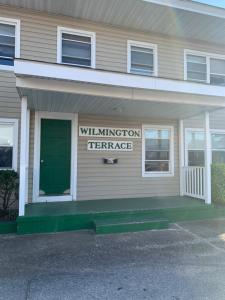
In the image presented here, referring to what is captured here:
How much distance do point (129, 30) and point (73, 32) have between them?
5.69 ft

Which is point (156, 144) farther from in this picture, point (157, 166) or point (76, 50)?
point (76, 50)

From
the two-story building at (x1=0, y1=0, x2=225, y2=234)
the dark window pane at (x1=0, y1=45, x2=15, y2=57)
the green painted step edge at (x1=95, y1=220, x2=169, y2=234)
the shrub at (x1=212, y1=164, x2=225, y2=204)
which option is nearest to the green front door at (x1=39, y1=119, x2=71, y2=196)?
the two-story building at (x1=0, y1=0, x2=225, y2=234)

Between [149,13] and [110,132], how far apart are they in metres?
A: 3.59

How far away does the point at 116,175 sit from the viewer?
757cm

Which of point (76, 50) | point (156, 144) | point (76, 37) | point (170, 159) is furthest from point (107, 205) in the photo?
point (76, 37)

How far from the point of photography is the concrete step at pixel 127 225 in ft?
17.8

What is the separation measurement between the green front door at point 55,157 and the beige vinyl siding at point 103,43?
184cm

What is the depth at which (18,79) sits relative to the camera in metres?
4.84

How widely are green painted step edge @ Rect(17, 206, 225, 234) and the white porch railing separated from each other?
0.76 meters

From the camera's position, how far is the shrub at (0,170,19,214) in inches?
231

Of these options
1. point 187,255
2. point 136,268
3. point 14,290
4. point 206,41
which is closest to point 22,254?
point 14,290

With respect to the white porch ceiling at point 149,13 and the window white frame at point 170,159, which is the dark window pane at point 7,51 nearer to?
the white porch ceiling at point 149,13

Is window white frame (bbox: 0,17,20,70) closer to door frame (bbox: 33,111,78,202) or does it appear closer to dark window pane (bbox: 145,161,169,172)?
door frame (bbox: 33,111,78,202)

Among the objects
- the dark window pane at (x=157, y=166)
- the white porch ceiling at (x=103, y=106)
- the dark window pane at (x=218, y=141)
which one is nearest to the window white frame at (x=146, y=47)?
the white porch ceiling at (x=103, y=106)
